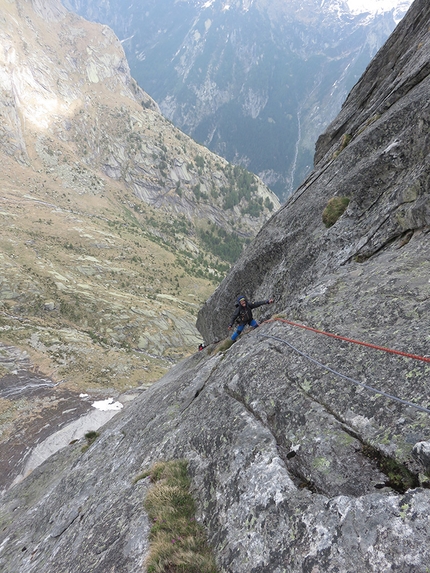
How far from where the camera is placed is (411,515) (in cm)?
483

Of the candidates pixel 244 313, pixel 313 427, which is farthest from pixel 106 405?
pixel 313 427

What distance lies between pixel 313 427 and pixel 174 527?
4010mm

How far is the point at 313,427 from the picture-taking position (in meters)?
7.25

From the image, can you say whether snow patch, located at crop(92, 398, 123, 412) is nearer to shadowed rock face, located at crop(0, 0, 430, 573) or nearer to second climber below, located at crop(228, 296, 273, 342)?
shadowed rock face, located at crop(0, 0, 430, 573)

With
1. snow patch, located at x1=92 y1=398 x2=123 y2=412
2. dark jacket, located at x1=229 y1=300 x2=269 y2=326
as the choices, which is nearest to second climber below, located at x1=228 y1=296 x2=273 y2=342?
dark jacket, located at x1=229 y1=300 x2=269 y2=326

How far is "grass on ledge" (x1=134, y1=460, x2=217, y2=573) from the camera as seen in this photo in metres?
6.25

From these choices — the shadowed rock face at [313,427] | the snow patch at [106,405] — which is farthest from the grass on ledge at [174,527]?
the snow patch at [106,405]

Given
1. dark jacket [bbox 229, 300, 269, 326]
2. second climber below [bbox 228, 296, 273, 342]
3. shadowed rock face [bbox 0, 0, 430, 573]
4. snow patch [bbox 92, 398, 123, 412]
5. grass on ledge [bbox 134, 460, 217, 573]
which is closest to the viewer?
shadowed rock face [bbox 0, 0, 430, 573]

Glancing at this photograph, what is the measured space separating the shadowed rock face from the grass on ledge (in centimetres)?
32

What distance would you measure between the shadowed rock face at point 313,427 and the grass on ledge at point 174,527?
322 millimetres

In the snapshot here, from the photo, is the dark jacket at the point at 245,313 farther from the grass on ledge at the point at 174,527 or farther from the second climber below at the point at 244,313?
the grass on ledge at the point at 174,527

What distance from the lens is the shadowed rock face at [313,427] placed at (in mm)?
5527

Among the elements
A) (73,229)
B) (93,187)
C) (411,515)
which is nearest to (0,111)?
(93,187)

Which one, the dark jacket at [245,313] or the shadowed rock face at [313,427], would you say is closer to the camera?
the shadowed rock face at [313,427]
